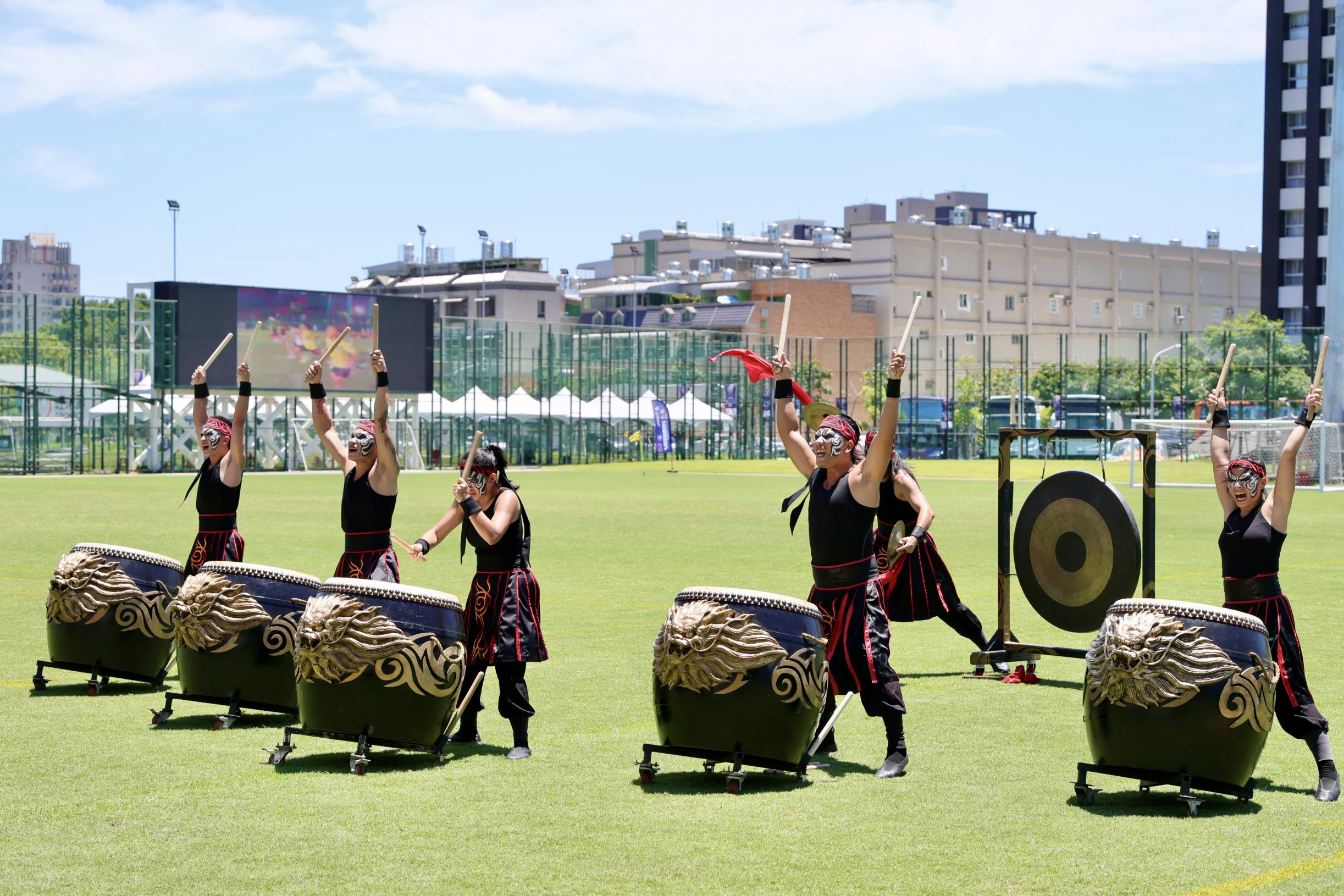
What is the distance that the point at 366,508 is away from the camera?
10.0 m

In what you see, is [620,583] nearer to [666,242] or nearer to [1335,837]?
[1335,837]

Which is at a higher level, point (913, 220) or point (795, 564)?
point (913, 220)

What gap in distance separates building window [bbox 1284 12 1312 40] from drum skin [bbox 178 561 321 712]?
91.0 m

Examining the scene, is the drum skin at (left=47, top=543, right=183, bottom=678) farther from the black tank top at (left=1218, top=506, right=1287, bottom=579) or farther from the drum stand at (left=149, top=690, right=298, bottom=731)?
the black tank top at (left=1218, top=506, right=1287, bottom=579)

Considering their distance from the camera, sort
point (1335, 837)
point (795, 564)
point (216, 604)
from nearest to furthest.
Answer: point (1335, 837) → point (216, 604) → point (795, 564)

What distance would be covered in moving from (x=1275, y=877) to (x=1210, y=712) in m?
1.18

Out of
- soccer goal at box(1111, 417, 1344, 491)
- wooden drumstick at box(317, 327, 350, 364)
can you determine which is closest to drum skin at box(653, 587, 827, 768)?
wooden drumstick at box(317, 327, 350, 364)

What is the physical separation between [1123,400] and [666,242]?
77.7 meters

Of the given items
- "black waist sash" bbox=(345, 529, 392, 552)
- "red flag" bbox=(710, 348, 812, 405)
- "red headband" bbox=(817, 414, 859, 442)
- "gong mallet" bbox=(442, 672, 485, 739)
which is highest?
"red flag" bbox=(710, 348, 812, 405)

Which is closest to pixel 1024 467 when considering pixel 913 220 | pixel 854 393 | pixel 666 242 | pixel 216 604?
pixel 854 393

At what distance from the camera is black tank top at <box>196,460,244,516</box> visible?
11.0 metres

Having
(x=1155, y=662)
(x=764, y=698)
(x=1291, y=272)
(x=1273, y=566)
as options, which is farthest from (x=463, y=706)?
(x=1291, y=272)

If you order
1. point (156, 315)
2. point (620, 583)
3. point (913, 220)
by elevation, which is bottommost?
point (620, 583)

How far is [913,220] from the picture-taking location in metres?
123
